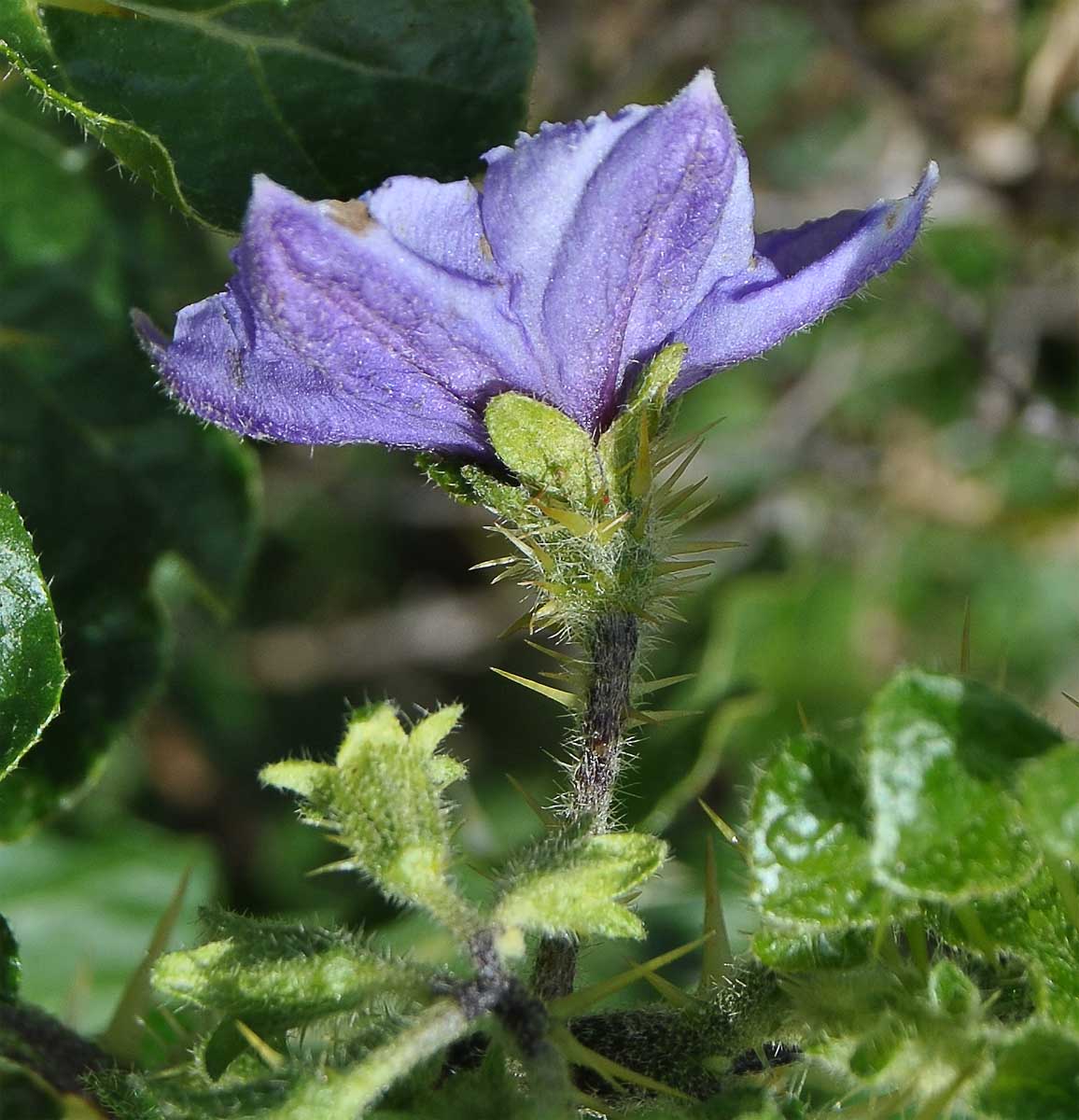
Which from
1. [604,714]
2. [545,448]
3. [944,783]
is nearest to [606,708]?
[604,714]

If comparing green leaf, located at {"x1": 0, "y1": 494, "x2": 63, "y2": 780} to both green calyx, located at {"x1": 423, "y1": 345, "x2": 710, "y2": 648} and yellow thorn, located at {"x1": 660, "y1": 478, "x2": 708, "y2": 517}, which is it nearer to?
green calyx, located at {"x1": 423, "y1": 345, "x2": 710, "y2": 648}

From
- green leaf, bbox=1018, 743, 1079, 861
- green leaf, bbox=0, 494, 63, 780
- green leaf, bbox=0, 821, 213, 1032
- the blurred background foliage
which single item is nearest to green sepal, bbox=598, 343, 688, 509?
green leaf, bbox=1018, 743, 1079, 861

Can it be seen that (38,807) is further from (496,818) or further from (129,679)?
(496,818)

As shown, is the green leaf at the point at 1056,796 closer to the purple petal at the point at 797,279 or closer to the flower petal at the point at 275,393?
the purple petal at the point at 797,279

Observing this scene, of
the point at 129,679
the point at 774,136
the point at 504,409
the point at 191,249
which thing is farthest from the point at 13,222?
the point at 774,136

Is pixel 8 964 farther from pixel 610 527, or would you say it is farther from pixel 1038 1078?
pixel 1038 1078

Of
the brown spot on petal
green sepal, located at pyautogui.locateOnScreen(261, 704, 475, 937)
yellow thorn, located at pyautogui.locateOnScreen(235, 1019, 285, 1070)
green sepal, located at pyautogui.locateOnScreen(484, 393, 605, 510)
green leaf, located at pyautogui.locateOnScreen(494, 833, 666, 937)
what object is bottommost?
yellow thorn, located at pyautogui.locateOnScreen(235, 1019, 285, 1070)
